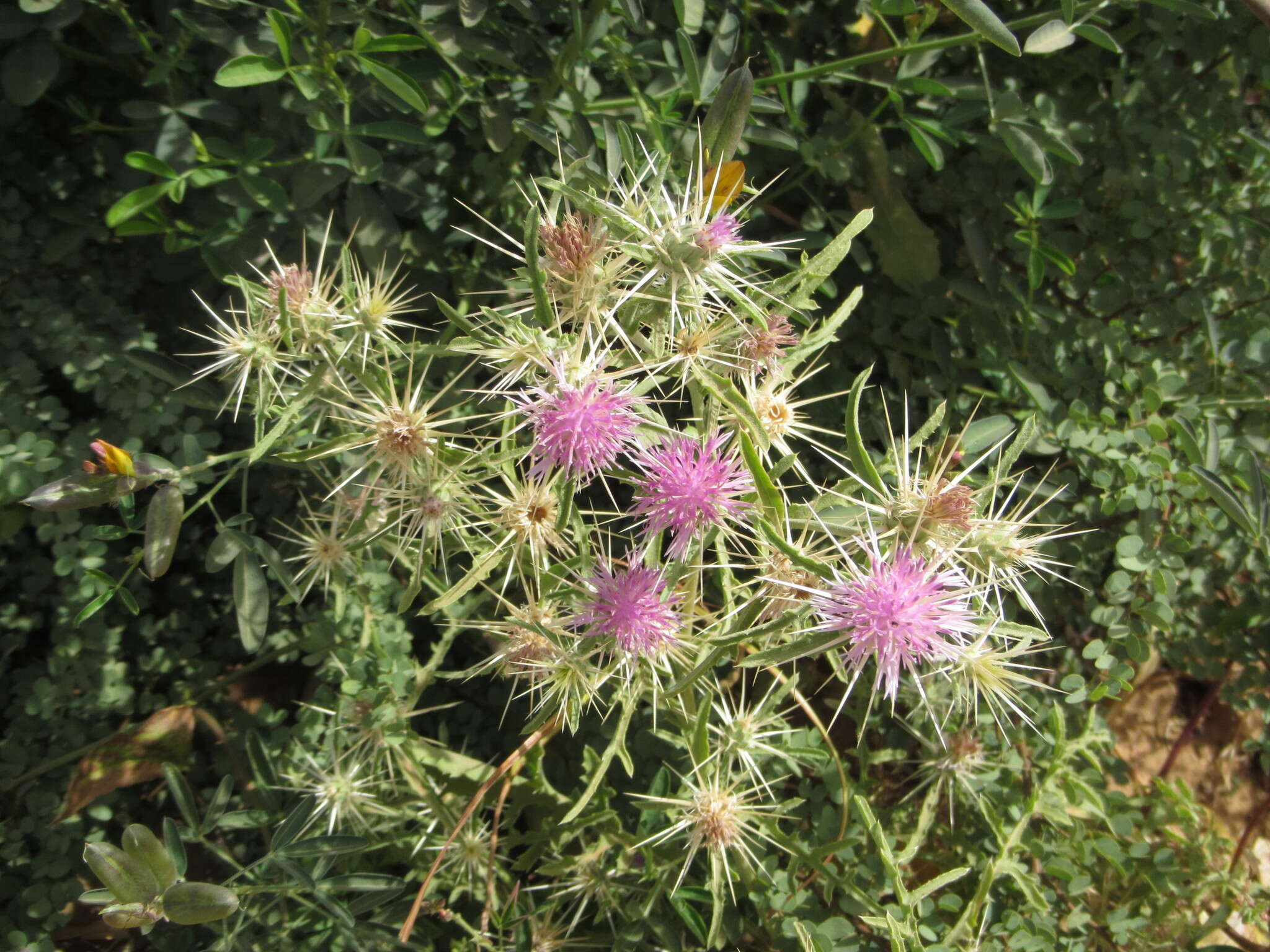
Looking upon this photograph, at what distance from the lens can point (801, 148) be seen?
1.49m

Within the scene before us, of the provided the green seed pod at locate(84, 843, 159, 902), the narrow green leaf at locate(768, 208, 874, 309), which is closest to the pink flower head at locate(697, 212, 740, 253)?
the narrow green leaf at locate(768, 208, 874, 309)

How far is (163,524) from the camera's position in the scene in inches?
41.5

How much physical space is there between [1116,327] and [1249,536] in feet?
1.34

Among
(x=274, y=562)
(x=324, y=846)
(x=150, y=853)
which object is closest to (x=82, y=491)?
(x=274, y=562)

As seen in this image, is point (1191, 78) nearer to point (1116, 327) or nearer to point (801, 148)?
point (1116, 327)

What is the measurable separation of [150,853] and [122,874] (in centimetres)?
4

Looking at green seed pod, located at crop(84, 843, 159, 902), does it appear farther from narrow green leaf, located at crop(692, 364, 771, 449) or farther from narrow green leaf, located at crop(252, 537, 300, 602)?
narrow green leaf, located at crop(692, 364, 771, 449)

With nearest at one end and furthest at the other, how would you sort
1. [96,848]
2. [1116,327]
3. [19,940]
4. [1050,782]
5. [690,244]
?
1. [690,244]
2. [96,848]
3. [19,940]
4. [1050,782]
5. [1116,327]

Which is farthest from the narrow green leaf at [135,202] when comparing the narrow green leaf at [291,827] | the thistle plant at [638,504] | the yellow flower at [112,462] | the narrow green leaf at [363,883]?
Answer: the narrow green leaf at [363,883]

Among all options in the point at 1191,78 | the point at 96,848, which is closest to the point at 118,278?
the point at 96,848

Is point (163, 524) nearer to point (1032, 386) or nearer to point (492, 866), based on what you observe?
point (492, 866)

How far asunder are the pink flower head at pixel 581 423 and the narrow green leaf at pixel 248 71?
2.30ft

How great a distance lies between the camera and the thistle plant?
89 centimetres

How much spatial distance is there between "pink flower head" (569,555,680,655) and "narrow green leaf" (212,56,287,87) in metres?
0.82
